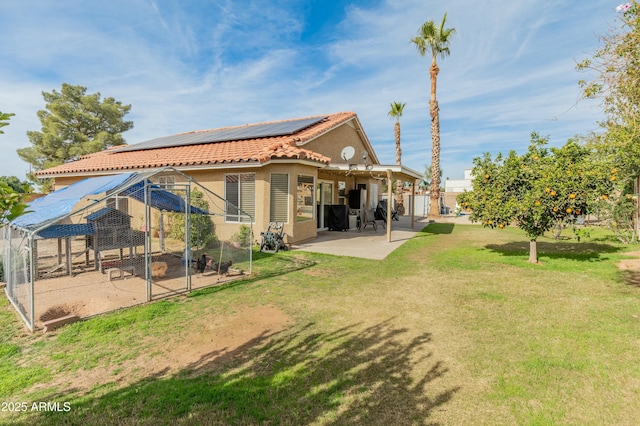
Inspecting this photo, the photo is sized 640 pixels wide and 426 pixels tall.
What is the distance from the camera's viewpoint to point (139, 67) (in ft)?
48.9

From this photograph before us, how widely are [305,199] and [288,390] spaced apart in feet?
33.6

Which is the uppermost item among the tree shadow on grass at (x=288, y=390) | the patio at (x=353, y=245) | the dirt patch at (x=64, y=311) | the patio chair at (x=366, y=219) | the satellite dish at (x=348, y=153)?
the satellite dish at (x=348, y=153)

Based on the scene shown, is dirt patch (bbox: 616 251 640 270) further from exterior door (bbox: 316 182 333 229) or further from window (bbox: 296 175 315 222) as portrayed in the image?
exterior door (bbox: 316 182 333 229)

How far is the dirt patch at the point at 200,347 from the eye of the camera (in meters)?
3.58

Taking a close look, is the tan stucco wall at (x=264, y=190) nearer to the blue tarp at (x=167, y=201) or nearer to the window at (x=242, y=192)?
the window at (x=242, y=192)

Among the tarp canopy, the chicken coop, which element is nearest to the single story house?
the chicken coop

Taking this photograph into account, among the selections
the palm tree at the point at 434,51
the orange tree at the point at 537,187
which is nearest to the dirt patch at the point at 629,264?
the orange tree at the point at 537,187

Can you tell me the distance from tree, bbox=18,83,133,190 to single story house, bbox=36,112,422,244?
1577cm

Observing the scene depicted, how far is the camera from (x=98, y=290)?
6.75 meters

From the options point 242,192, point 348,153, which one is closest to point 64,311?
point 242,192

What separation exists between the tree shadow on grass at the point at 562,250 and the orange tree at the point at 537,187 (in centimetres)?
175

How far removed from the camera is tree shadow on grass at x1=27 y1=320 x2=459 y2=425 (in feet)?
9.48

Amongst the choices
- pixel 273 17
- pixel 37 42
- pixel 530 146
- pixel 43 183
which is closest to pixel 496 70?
pixel 530 146

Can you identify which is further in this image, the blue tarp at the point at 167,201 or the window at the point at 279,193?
the window at the point at 279,193
